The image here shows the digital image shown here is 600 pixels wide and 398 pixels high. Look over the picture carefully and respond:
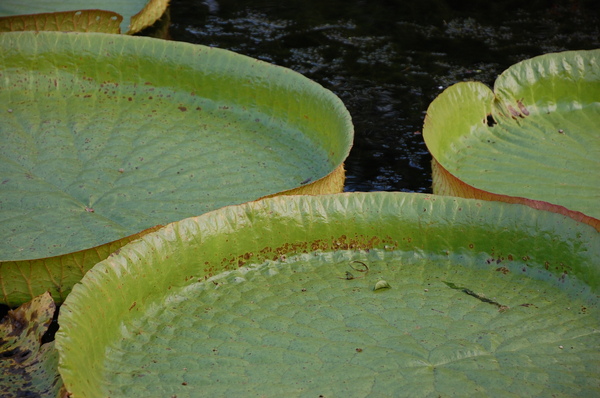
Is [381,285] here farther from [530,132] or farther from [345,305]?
[530,132]

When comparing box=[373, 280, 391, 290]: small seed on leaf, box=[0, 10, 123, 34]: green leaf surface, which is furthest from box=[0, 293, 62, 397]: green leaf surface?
box=[0, 10, 123, 34]: green leaf surface

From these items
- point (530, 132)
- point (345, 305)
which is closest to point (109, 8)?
point (530, 132)

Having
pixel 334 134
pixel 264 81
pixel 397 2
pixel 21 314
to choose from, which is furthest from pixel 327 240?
pixel 397 2

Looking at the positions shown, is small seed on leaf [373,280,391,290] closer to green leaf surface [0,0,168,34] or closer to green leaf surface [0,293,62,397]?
green leaf surface [0,293,62,397]

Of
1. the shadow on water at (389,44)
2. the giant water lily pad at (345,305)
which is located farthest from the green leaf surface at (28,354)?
the shadow on water at (389,44)

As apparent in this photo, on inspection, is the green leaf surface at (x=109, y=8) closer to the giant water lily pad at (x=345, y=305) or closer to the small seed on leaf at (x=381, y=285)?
the giant water lily pad at (x=345, y=305)

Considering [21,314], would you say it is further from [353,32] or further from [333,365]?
[353,32]
